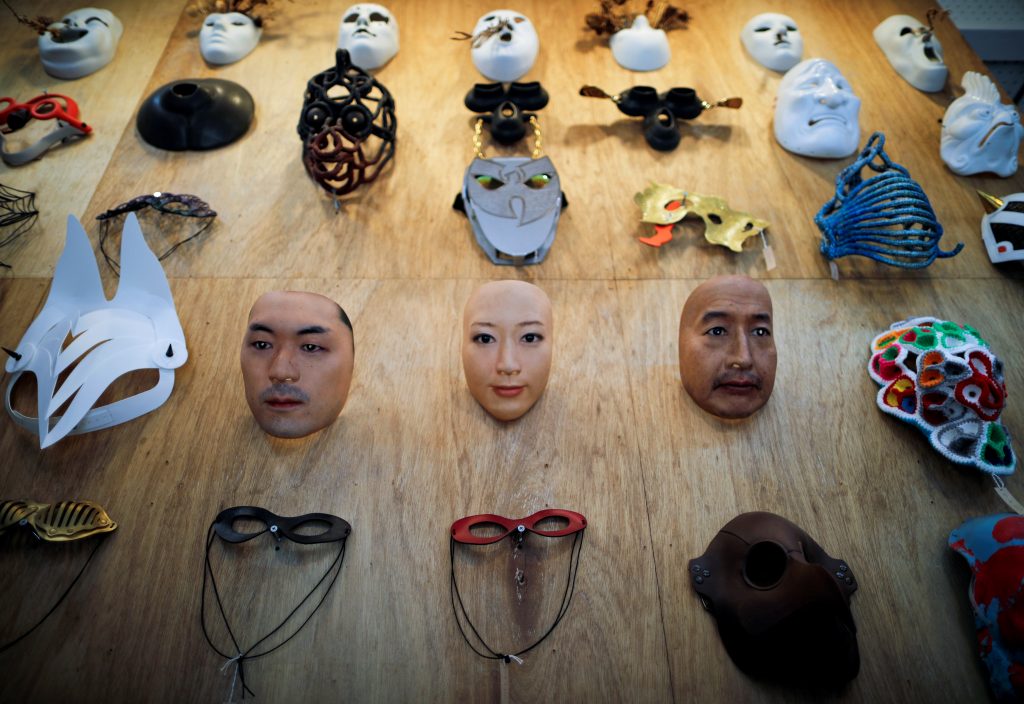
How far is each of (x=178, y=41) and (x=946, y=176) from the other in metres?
3.52

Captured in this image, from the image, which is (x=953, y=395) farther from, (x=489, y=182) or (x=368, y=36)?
(x=368, y=36)

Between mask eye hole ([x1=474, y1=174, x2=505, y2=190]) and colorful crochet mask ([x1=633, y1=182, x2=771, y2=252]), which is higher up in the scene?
mask eye hole ([x1=474, y1=174, x2=505, y2=190])

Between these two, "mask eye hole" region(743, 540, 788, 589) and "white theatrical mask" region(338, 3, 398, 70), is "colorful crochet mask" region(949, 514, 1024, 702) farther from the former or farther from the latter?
"white theatrical mask" region(338, 3, 398, 70)

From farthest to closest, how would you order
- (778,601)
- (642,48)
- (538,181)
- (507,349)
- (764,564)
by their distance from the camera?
1. (642,48)
2. (538,181)
3. (507,349)
4. (764,564)
5. (778,601)

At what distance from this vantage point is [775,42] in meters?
3.13

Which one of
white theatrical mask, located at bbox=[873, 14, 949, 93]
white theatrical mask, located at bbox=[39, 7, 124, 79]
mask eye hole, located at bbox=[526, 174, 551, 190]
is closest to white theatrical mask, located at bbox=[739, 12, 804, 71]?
white theatrical mask, located at bbox=[873, 14, 949, 93]

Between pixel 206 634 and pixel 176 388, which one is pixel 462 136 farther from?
pixel 206 634

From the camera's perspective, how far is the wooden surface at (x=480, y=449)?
1.62 meters

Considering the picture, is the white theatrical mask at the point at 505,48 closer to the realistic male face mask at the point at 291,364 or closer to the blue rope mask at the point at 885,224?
the blue rope mask at the point at 885,224

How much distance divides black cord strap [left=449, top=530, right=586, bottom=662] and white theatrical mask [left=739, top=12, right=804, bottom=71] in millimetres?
2501

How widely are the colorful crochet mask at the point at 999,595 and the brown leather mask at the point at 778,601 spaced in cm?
29

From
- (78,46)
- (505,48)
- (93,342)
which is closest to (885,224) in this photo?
(505,48)

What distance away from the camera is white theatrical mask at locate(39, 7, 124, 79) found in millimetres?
3039

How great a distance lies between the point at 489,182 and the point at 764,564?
157cm
